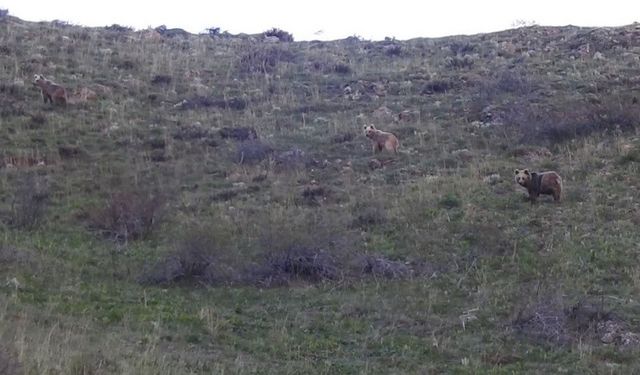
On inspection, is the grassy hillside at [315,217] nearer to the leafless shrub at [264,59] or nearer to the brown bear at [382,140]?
the brown bear at [382,140]

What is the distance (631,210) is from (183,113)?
13.3m

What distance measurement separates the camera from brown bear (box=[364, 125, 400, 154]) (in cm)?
2080

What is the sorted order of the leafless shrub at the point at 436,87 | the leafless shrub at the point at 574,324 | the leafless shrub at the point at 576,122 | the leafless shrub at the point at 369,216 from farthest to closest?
the leafless shrub at the point at 436,87 < the leafless shrub at the point at 576,122 < the leafless shrub at the point at 369,216 < the leafless shrub at the point at 574,324

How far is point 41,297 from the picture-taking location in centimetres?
1101

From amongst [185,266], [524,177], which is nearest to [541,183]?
[524,177]

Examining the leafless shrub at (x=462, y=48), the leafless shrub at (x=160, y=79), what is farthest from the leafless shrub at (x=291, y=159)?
the leafless shrub at (x=462, y=48)

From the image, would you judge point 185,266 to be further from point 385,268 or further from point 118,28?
point 118,28

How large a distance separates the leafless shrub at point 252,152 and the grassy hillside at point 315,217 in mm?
73

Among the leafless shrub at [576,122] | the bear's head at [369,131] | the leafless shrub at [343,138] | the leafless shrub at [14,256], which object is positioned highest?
the leafless shrub at [576,122]

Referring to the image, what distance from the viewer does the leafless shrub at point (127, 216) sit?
1516 centimetres

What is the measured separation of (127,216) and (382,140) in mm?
7477

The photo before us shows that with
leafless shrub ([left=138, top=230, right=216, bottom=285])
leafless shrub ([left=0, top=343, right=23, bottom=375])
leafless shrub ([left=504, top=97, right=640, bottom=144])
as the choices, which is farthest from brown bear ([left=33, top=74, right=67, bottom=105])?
leafless shrub ([left=0, top=343, right=23, bottom=375])

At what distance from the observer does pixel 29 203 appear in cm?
1565

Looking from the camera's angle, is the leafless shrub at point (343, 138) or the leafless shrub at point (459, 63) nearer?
the leafless shrub at point (343, 138)
